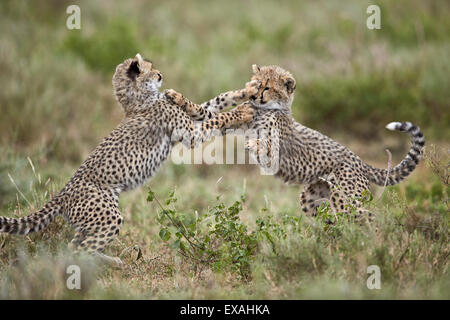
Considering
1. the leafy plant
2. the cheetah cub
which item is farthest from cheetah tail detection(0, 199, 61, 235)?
the leafy plant

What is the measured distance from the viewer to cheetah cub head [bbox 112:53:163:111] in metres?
5.06

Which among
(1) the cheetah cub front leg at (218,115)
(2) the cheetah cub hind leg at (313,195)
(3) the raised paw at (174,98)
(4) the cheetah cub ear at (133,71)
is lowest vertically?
(2) the cheetah cub hind leg at (313,195)

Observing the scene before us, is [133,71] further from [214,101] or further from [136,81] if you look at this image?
[214,101]

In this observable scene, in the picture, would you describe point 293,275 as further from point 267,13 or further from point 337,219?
point 267,13

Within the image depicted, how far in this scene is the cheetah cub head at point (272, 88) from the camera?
5.04 meters

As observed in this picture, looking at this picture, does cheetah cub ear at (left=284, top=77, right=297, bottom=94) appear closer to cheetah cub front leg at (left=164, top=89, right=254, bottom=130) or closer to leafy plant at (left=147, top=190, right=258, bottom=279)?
cheetah cub front leg at (left=164, top=89, right=254, bottom=130)

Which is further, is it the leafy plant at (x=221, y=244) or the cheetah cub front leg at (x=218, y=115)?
the cheetah cub front leg at (x=218, y=115)

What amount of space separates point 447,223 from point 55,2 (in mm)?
11573

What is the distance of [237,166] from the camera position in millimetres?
8555

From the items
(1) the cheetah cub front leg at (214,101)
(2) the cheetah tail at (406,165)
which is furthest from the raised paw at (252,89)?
(2) the cheetah tail at (406,165)

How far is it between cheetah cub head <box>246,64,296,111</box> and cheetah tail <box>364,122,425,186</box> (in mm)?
936

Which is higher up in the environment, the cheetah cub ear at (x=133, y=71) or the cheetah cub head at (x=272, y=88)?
the cheetah cub ear at (x=133, y=71)

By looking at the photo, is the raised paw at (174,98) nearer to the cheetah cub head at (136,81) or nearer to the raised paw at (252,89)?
the cheetah cub head at (136,81)

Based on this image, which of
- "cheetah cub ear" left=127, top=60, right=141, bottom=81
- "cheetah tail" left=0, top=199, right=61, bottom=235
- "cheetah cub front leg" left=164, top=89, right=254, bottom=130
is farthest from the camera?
"cheetah cub ear" left=127, top=60, right=141, bottom=81
